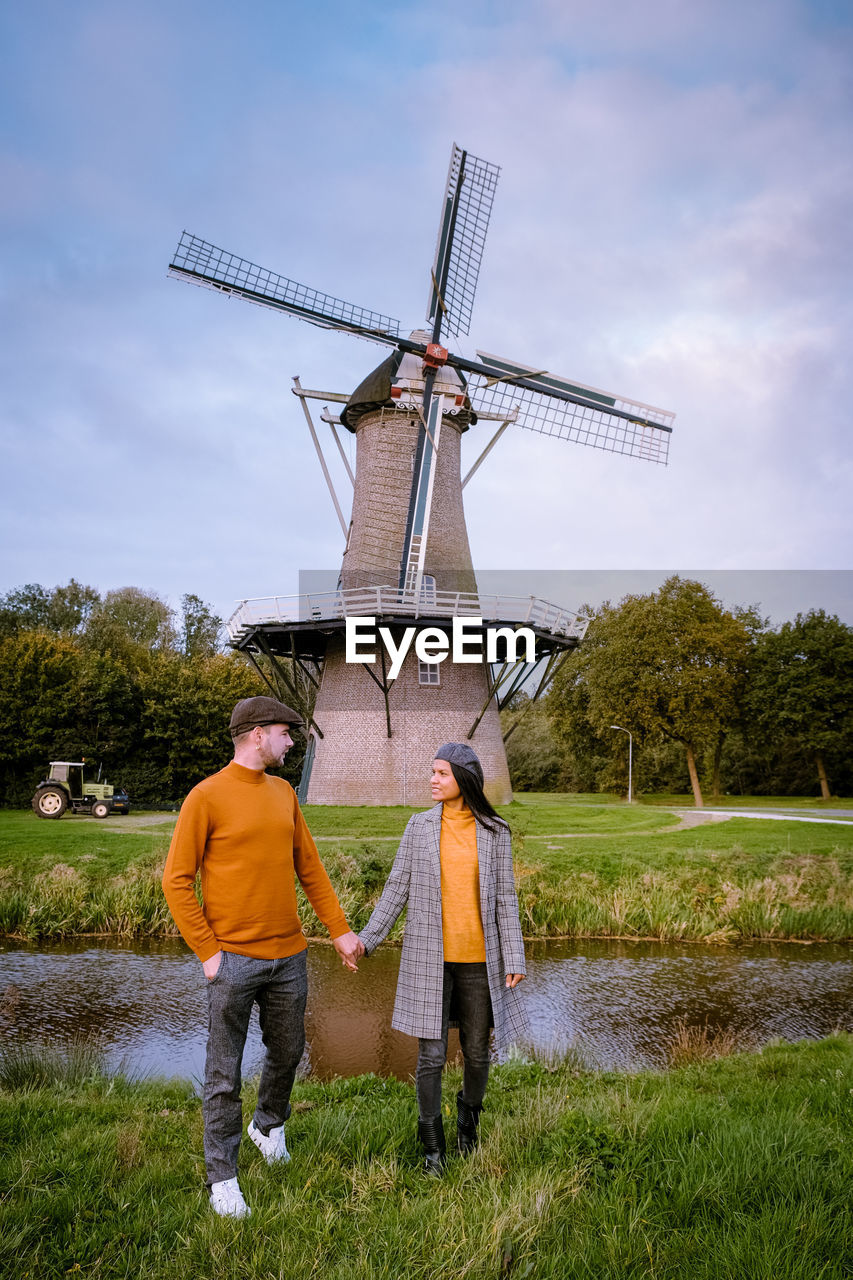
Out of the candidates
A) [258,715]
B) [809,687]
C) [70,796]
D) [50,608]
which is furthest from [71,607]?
[258,715]

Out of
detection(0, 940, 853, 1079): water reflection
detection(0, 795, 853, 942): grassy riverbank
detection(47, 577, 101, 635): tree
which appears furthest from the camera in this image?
detection(47, 577, 101, 635): tree

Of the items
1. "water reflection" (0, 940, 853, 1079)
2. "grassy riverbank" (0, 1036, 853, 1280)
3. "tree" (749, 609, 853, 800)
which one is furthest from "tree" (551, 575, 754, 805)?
"grassy riverbank" (0, 1036, 853, 1280)

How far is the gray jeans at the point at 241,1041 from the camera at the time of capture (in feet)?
10.1

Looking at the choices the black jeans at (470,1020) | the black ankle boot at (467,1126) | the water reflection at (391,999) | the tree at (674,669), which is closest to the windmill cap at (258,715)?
the black jeans at (470,1020)

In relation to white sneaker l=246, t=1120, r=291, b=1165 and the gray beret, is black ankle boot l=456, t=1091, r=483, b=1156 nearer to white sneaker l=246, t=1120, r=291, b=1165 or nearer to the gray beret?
white sneaker l=246, t=1120, r=291, b=1165

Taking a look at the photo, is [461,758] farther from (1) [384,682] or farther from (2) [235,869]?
(1) [384,682]

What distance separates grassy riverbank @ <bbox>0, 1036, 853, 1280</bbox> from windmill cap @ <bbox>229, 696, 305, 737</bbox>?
1610mm

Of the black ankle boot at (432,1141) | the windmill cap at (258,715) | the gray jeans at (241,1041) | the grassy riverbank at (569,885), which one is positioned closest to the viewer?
the gray jeans at (241,1041)

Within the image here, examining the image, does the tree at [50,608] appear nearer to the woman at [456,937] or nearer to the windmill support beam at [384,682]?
the windmill support beam at [384,682]

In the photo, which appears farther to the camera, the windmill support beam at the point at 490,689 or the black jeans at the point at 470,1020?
the windmill support beam at the point at 490,689

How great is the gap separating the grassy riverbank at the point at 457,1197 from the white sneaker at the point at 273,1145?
0.05 m

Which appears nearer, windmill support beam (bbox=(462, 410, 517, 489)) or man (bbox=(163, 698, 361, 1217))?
man (bbox=(163, 698, 361, 1217))

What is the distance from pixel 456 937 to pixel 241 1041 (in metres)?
0.90

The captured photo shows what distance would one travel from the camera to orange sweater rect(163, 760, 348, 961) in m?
3.17
